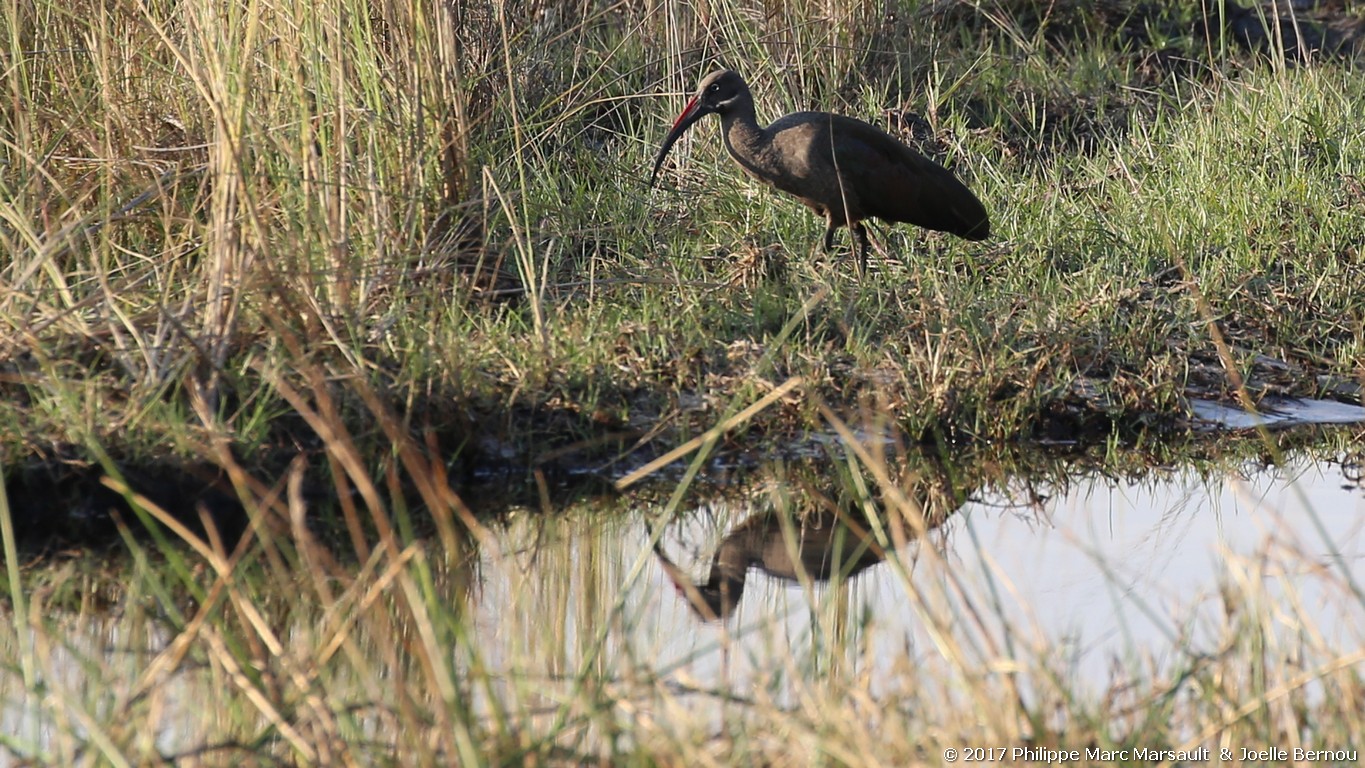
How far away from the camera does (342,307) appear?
425 centimetres

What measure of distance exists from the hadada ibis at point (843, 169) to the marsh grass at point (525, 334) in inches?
5.8

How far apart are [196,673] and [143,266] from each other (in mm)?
2195

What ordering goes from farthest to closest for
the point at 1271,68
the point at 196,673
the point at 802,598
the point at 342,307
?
the point at 1271,68, the point at 342,307, the point at 802,598, the point at 196,673

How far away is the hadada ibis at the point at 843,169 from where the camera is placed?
545cm

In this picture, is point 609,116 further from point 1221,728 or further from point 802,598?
point 1221,728

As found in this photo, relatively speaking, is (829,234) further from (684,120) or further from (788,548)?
(788,548)

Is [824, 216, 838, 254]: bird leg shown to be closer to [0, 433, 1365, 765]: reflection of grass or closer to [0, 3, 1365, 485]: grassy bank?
[0, 3, 1365, 485]: grassy bank

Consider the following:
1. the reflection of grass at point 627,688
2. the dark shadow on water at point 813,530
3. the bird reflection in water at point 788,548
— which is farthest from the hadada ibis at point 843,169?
the reflection of grass at point 627,688

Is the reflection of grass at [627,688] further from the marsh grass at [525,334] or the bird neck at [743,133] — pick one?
the bird neck at [743,133]

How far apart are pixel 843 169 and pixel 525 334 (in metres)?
1.16

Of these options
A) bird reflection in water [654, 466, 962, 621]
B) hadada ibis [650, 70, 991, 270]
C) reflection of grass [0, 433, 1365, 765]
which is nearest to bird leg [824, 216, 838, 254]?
hadada ibis [650, 70, 991, 270]

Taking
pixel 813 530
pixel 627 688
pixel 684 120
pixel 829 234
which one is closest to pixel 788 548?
pixel 813 530

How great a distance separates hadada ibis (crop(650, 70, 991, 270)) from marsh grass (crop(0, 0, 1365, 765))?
15 cm

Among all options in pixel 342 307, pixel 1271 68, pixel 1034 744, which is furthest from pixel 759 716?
pixel 1271 68
